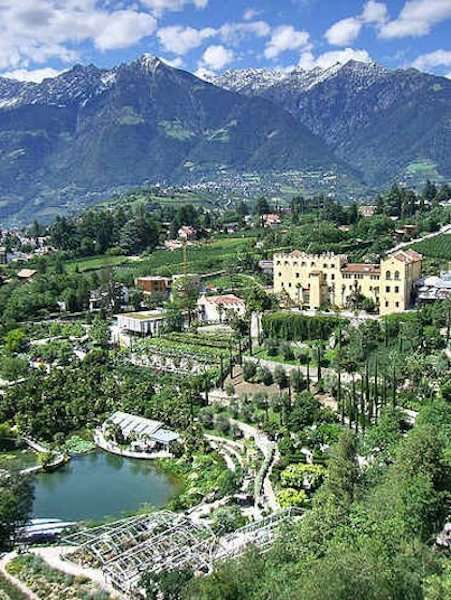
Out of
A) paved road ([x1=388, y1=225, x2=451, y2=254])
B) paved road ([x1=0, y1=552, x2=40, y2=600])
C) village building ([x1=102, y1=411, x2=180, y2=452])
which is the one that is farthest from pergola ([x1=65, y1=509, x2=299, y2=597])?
paved road ([x1=388, y1=225, x2=451, y2=254])

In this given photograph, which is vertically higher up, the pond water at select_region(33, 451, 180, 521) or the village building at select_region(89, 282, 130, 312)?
the village building at select_region(89, 282, 130, 312)

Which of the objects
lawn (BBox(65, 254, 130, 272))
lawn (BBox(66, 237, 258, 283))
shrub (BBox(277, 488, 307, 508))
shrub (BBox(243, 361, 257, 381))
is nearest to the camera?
shrub (BBox(277, 488, 307, 508))

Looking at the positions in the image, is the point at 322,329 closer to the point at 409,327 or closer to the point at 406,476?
the point at 409,327

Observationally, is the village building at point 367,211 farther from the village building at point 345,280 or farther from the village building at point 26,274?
the village building at point 26,274

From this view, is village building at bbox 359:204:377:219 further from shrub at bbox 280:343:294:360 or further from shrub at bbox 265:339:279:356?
shrub at bbox 280:343:294:360

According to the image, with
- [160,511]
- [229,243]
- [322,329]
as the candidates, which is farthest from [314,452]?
[229,243]

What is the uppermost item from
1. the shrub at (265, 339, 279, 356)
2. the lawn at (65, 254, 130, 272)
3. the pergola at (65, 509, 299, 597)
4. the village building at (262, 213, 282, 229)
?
the village building at (262, 213, 282, 229)

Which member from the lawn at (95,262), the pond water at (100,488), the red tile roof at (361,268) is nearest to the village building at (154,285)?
the lawn at (95,262)
